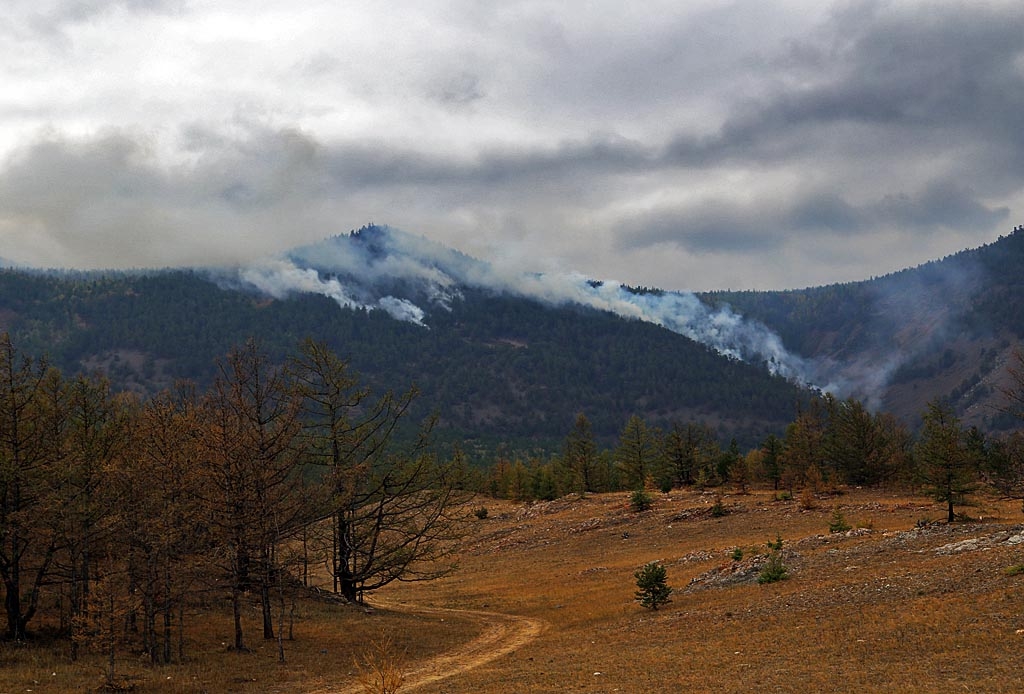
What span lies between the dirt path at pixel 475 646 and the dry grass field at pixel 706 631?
0.11 meters

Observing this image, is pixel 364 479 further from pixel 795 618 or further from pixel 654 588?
pixel 795 618

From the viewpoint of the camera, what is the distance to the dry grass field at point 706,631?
18609 mm

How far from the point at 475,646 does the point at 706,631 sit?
32.3ft

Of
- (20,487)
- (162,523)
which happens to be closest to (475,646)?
(162,523)

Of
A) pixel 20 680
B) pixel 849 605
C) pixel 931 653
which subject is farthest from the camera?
pixel 849 605

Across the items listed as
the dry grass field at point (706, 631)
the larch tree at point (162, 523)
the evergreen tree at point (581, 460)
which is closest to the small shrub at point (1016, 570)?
the dry grass field at point (706, 631)

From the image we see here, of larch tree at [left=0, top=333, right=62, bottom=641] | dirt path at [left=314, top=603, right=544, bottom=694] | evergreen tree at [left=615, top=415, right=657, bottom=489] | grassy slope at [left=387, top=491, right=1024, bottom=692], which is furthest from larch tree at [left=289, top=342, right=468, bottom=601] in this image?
evergreen tree at [left=615, top=415, right=657, bottom=489]

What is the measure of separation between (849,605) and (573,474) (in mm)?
81697

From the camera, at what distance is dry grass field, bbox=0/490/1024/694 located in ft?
61.1

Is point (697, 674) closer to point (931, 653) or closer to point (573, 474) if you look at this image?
→ point (931, 653)

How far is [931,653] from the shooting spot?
60.3 feet

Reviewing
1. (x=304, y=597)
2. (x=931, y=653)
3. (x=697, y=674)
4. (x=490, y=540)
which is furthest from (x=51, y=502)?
(x=490, y=540)

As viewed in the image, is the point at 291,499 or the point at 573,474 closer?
the point at 291,499

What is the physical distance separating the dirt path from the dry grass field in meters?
0.11
